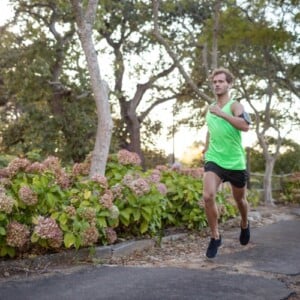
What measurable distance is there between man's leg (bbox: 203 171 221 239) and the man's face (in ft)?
2.54

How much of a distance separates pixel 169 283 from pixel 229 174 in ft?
4.46

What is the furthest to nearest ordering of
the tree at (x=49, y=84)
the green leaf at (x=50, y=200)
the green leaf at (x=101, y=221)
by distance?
the tree at (x=49, y=84) → the green leaf at (x=101, y=221) → the green leaf at (x=50, y=200)

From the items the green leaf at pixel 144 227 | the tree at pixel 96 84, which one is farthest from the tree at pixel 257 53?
the green leaf at pixel 144 227

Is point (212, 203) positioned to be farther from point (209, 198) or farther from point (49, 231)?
point (49, 231)

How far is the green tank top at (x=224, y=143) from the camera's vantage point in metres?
4.47

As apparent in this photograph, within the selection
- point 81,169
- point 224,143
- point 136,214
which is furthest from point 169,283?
point 81,169

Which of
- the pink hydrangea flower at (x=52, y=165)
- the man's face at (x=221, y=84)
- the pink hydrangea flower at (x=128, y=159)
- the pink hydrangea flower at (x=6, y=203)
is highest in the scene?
the man's face at (x=221, y=84)

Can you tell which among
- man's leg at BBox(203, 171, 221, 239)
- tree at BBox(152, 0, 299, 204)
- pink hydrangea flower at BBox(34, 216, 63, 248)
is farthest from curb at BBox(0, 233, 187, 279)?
tree at BBox(152, 0, 299, 204)

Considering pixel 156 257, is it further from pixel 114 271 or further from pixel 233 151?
pixel 233 151

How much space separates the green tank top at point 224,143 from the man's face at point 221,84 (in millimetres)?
121

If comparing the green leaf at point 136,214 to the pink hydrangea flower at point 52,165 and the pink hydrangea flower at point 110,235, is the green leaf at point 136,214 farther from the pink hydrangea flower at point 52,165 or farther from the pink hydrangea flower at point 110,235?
the pink hydrangea flower at point 52,165

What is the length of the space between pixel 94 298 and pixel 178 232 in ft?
10.2

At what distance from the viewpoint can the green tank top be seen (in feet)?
14.7

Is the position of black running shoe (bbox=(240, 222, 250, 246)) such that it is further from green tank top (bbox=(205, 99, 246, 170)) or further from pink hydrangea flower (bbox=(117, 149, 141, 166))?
pink hydrangea flower (bbox=(117, 149, 141, 166))
